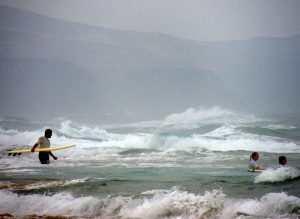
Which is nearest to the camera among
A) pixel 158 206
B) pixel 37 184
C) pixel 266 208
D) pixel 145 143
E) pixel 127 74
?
pixel 266 208

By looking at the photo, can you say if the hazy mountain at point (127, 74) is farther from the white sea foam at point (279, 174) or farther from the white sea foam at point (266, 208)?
the white sea foam at point (266, 208)

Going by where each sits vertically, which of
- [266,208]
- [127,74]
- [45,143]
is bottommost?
[266,208]

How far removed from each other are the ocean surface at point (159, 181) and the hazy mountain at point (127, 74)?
8.99 metres

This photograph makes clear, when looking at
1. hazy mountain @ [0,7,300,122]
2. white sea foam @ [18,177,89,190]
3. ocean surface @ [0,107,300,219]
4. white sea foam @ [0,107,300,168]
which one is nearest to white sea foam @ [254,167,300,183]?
ocean surface @ [0,107,300,219]

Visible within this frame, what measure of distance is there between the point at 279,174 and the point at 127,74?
70.4 ft

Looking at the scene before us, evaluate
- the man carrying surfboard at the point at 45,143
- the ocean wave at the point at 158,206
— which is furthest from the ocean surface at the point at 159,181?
the man carrying surfboard at the point at 45,143

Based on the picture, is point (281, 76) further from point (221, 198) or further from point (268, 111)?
point (221, 198)

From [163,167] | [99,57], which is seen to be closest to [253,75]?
[99,57]

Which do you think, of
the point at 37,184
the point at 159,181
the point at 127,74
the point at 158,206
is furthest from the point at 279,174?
the point at 127,74

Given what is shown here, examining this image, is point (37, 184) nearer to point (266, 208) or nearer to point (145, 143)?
point (266, 208)

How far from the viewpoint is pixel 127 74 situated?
28031 mm

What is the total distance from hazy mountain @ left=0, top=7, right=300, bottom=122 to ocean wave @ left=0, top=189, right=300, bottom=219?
1524cm

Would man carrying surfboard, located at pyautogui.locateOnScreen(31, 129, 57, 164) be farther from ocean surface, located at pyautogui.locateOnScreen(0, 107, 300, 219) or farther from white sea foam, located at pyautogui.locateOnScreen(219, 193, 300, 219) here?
white sea foam, located at pyautogui.locateOnScreen(219, 193, 300, 219)

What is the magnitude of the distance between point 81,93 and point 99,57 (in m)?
2.85
